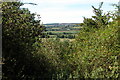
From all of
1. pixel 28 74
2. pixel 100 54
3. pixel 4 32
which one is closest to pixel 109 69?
pixel 100 54

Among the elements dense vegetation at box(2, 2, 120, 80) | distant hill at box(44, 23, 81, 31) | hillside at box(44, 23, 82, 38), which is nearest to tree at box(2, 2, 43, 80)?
dense vegetation at box(2, 2, 120, 80)

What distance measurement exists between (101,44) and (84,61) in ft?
2.52

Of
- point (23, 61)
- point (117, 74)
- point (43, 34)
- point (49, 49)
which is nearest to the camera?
point (117, 74)

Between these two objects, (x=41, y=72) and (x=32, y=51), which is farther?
(x=32, y=51)

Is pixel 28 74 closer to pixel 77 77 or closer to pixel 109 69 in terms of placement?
pixel 77 77

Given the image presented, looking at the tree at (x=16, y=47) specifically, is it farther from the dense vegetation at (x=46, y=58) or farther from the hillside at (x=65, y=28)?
the hillside at (x=65, y=28)

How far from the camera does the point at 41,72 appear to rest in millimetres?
5055

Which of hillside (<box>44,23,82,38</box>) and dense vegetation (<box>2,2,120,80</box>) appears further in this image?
hillside (<box>44,23,82,38</box>)

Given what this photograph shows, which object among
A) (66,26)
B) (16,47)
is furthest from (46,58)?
(66,26)

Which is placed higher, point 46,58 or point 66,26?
point 66,26

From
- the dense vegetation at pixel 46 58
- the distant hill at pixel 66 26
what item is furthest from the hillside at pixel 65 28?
the dense vegetation at pixel 46 58

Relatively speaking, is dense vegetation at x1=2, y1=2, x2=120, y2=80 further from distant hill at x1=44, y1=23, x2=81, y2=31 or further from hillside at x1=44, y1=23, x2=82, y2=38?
distant hill at x1=44, y1=23, x2=81, y2=31

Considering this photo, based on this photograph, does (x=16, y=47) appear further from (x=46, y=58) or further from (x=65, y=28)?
(x=65, y=28)

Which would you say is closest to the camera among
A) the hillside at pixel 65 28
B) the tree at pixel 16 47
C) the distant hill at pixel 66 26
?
the tree at pixel 16 47
